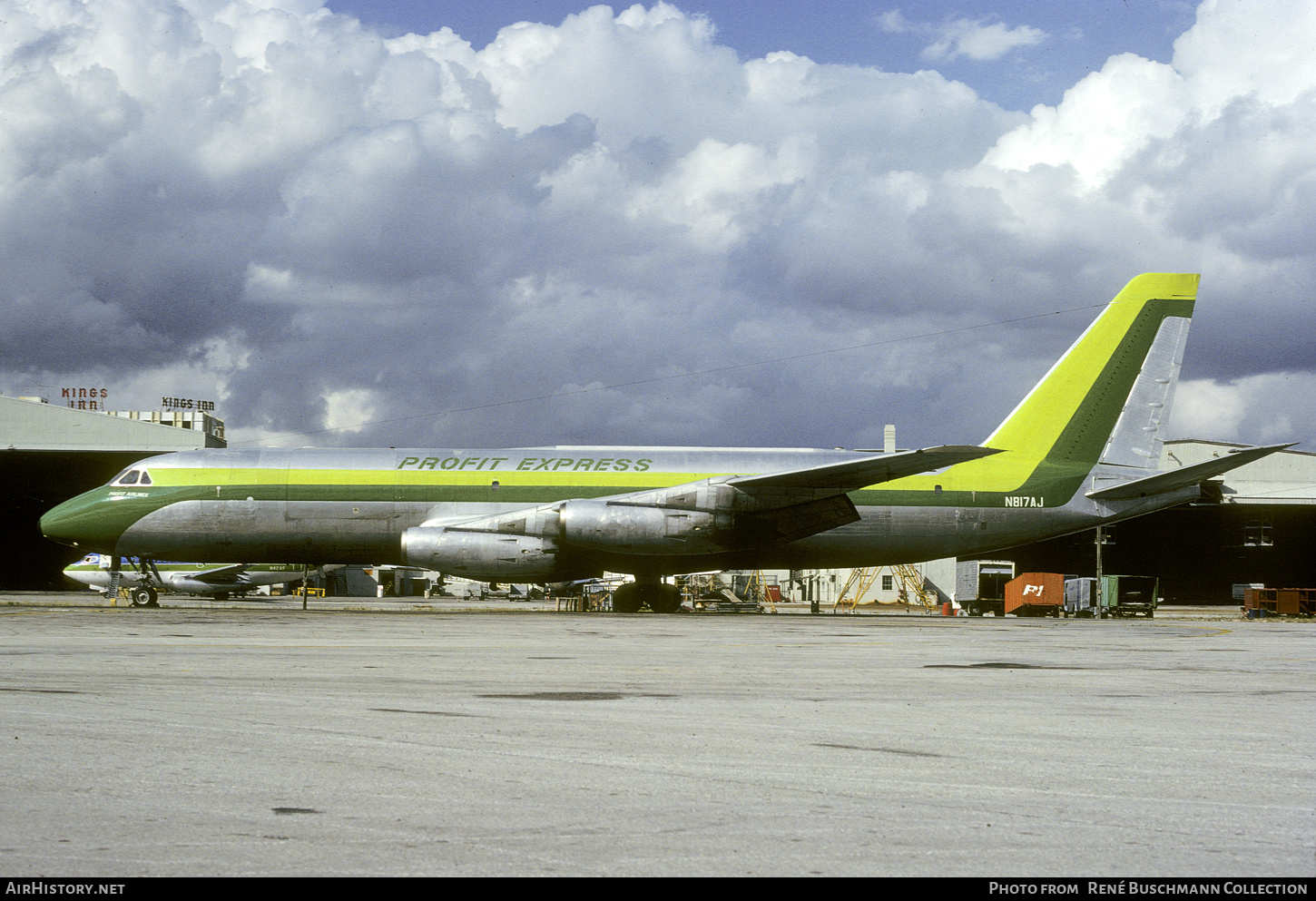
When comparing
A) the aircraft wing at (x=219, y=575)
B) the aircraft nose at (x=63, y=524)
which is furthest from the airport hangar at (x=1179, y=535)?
the aircraft nose at (x=63, y=524)

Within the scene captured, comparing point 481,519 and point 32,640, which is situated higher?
point 481,519

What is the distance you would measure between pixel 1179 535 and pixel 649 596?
1987 inches

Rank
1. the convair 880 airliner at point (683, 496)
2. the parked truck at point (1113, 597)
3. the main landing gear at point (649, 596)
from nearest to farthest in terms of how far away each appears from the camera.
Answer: the convair 880 airliner at point (683, 496) < the main landing gear at point (649, 596) < the parked truck at point (1113, 597)

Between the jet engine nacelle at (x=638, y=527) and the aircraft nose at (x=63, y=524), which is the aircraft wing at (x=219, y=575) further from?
the jet engine nacelle at (x=638, y=527)

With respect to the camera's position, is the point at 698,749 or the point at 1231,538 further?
the point at 1231,538

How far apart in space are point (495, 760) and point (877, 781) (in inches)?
99.3

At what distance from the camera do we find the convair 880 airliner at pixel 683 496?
28.4 metres

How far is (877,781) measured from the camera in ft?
21.9

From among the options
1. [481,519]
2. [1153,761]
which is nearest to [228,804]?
[1153,761]

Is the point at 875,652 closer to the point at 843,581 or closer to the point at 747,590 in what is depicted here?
the point at 747,590

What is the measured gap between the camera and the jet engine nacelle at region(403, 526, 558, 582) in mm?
→ 27656

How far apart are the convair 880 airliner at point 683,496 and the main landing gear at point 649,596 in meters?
0.92

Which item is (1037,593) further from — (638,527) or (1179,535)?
(1179,535)

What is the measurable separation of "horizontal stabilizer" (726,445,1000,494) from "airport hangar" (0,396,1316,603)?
3739cm
